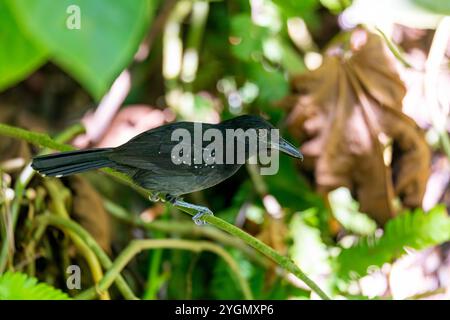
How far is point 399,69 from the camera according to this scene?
2.17 m

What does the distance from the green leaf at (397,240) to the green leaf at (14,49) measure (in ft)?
4.99

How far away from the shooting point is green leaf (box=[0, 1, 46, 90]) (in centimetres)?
52

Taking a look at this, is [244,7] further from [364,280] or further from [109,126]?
[364,280]

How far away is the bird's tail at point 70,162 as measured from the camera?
1.10 meters

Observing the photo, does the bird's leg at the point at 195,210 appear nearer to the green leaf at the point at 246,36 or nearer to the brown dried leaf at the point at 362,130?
the brown dried leaf at the point at 362,130

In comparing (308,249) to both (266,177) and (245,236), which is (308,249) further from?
(245,236)

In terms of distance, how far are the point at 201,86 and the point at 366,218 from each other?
2.45 feet

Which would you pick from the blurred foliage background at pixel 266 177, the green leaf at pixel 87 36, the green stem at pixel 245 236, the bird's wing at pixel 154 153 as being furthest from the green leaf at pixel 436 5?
the blurred foliage background at pixel 266 177

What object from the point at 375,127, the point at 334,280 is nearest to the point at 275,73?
the point at 375,127

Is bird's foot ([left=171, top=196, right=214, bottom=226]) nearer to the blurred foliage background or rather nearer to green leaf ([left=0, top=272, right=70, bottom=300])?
green leaf ([left=0, top=272, right=70, bottom=300])

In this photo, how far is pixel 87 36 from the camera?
1.26ft

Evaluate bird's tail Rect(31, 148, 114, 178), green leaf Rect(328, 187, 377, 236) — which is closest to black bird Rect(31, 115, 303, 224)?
bird's tail Rect(31, 148, 114, 178)

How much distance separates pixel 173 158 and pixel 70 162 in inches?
7.2

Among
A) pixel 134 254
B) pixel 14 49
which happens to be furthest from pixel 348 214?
pixel 14 49
